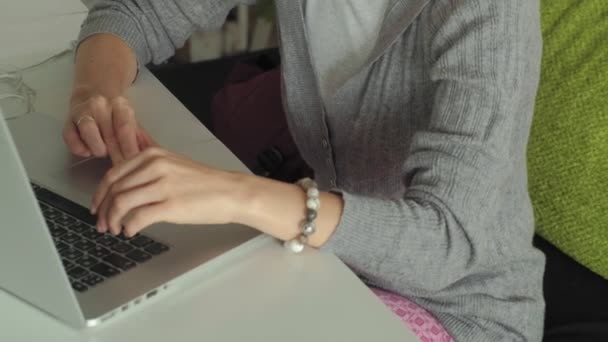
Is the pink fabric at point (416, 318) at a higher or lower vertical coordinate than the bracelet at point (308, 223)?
lower

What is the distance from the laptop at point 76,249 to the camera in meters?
0.53

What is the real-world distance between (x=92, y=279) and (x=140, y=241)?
0.07 m

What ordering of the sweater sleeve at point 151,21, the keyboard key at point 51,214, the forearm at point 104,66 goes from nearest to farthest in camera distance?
the keyboard key at point 51,214, the forearm at point 104,66, the sweater sleeve at point 151,21

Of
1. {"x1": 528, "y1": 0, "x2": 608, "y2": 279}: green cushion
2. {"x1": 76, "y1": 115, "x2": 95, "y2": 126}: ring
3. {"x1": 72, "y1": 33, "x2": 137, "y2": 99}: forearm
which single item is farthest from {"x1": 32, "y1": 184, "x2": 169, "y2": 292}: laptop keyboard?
{"x1": 528, "y1": 0, "x2": 608, "y2": 279}: green cushion

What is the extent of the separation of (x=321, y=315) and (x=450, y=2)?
386 mm

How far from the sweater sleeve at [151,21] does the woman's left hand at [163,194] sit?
404 millimetres

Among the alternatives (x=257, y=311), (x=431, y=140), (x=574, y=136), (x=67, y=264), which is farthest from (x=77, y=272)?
(x=574, y=136)

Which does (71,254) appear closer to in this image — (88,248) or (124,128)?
(88,248)

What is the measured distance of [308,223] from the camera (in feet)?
2.28

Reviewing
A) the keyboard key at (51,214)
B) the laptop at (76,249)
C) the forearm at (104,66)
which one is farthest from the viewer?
the forearm at (104,66)

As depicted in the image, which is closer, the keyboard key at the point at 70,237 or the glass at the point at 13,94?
the keyboard key at the point at 70,237

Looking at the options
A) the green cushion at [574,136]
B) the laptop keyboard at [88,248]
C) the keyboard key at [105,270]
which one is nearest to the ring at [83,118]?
the laptop keyboard at [88,248]

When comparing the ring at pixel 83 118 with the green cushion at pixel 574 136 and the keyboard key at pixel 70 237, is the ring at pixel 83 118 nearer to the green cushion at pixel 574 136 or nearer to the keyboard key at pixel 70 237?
the keyboard key at pixel 70 237

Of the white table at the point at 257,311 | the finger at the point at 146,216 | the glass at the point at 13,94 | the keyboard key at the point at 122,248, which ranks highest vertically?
the finger at the point at 146,216
